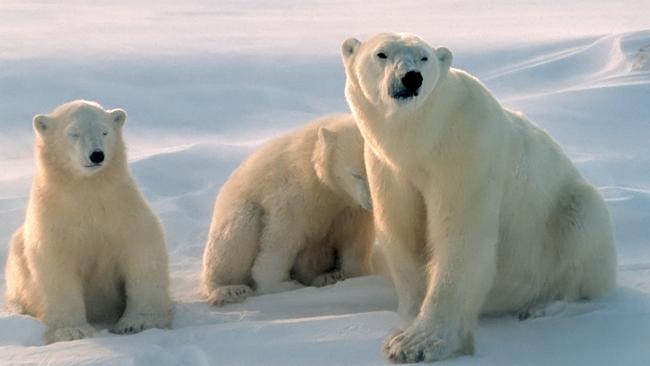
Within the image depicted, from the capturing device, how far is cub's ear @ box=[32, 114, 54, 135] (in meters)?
4.88

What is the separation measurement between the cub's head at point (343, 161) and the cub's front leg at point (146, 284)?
3.51ft

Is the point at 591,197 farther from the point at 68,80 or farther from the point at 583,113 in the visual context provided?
the point at 68,80

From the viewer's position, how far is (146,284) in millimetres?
4984

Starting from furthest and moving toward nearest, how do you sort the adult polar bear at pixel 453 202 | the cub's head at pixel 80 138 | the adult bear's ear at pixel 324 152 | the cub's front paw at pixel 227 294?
the adult bear's ear at pixel 324 152, the cub's front paw at pixel 227 294, the cub's head at pixel 80 138, the adult polar bear at pixel 453 202

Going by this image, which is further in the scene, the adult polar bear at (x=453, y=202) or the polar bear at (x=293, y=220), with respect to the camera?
the polar bear at (x=293, y=220)

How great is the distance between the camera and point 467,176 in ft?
13.2

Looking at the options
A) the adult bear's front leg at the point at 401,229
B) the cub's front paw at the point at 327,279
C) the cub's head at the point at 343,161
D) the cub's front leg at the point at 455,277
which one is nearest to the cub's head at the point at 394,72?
the adult bear's front leg at the point at 401,229

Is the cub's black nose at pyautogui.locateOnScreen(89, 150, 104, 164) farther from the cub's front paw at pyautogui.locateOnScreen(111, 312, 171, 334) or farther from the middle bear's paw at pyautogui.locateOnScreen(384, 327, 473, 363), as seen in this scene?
the middle bear's paw at pyautogui.locateOnScreen(384, 327, 473, 363)

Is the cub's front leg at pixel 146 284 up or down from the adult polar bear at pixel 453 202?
down

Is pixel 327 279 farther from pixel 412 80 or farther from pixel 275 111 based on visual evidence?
pixel 275 111

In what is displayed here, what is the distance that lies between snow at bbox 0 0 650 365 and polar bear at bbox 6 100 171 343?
0.17 meters

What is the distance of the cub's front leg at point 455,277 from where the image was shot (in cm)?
398

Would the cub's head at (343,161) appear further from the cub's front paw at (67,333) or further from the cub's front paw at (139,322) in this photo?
the cub's front paw at (67,333)

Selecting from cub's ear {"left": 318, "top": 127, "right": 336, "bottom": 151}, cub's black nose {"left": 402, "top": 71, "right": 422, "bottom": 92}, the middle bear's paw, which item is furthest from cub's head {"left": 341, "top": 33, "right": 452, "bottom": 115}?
cub's ear {"left": 318, "top": 127, "right": 336, "bottom": 151}
